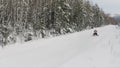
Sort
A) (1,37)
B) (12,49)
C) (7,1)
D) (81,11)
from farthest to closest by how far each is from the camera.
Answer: (81,11) < (7,1) < (1,37) < (12,49)

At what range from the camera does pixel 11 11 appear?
37.8 metres

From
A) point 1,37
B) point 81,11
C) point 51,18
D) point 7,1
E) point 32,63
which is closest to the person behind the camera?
point 32,63

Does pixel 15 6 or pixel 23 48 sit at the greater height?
pixel 15 6

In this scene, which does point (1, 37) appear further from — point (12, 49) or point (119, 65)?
point (119, 65)

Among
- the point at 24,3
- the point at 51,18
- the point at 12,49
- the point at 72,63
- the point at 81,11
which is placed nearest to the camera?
the point at 72,63

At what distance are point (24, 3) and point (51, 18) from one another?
525cm

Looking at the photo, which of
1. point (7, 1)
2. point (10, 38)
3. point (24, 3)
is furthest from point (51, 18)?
point (10, 38)

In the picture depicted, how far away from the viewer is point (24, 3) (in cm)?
3969

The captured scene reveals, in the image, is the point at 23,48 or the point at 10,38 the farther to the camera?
the point at 10,38

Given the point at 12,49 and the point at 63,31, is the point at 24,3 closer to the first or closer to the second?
the point at 63,31

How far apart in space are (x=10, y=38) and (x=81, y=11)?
28.8m

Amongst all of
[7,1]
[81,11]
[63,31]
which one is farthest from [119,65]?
[81,11]

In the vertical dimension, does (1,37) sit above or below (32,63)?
above

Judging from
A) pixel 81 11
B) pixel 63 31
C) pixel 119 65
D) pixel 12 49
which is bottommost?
pixel 119 65
